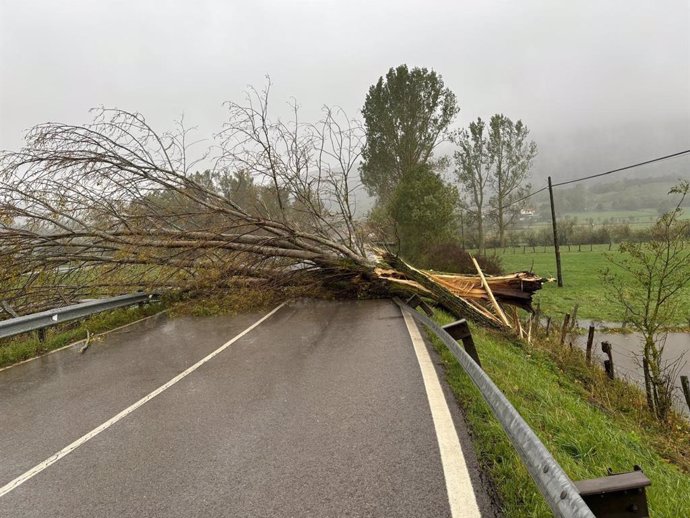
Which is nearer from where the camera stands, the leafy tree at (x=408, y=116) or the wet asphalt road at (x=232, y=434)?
the wet asphalt road at (x=232, y=434)

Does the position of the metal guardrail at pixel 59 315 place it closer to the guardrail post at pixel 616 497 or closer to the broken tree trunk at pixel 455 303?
the broken tree trunk at pixel 455 303

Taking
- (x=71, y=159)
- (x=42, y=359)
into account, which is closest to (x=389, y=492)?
(x=42, y=359)

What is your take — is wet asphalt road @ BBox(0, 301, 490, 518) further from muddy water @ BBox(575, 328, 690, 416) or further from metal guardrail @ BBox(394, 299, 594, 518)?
muddy water @ BBox(575, 328, 690, 416)

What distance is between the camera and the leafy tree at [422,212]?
26312 millimetres

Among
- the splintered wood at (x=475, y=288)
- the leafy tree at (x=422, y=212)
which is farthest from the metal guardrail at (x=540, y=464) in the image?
the leafy tree at (x=422, y=212)

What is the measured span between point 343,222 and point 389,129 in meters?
26.8

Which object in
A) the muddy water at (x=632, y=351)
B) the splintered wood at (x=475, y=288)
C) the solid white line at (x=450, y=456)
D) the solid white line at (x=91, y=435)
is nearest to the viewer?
the solid white line at (x=450, y=456)

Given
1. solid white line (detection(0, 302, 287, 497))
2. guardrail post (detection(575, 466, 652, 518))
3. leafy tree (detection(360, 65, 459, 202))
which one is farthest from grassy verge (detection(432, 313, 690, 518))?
leafy tree (detection(360, 65, 459, 202))

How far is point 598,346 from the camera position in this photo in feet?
41.8

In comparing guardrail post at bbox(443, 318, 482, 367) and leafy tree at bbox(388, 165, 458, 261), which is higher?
leafy tree at bbox(388, 165, 458, 261)

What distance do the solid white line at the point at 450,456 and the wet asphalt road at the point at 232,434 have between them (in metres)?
0.06

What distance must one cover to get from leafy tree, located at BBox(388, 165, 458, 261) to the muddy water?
1184cm

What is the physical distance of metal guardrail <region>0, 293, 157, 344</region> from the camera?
6.58 metres

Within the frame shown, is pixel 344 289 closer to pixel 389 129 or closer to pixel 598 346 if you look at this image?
pixel 598 346
